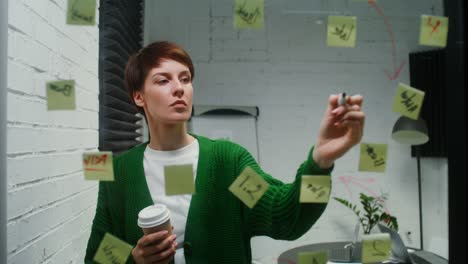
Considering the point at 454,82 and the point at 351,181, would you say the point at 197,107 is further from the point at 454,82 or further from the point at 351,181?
the point at 454,82

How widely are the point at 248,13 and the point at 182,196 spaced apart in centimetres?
35

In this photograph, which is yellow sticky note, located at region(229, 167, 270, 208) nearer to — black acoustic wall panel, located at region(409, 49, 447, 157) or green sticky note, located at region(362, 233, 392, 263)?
green sticky note, located at region(362, 233, 392, 263)

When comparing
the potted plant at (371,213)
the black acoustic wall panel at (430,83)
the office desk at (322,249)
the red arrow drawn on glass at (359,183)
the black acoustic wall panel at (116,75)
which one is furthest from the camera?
the red arrow drawn on glass at (359,183)

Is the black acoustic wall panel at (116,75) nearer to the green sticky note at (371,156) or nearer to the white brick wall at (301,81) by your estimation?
the white brick wall at (301,81)

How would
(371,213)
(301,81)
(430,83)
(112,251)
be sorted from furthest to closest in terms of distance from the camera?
(301,81)
(371,213)
(430,83)
(112,251)

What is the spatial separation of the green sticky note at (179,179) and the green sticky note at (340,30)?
0.31 m

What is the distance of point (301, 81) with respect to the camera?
62.4 inches

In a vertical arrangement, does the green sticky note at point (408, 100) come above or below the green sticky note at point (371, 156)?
above

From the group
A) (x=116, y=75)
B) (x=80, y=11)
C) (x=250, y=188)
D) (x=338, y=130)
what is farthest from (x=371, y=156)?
(x=116, y=75)

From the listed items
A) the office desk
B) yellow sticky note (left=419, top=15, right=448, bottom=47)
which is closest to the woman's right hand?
yellow sticky note (left=419, top=15, right=448, bottom=47)

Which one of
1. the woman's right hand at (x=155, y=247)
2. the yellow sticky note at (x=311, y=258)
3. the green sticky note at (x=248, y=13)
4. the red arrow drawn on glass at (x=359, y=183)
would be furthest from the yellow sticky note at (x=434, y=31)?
the red arrow drawn on glass at (x=359, y=183)

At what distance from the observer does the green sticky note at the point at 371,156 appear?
0.60 meters

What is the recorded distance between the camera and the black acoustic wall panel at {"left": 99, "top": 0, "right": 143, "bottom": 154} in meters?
1.12

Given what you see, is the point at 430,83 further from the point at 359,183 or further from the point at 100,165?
the point at 100,165
